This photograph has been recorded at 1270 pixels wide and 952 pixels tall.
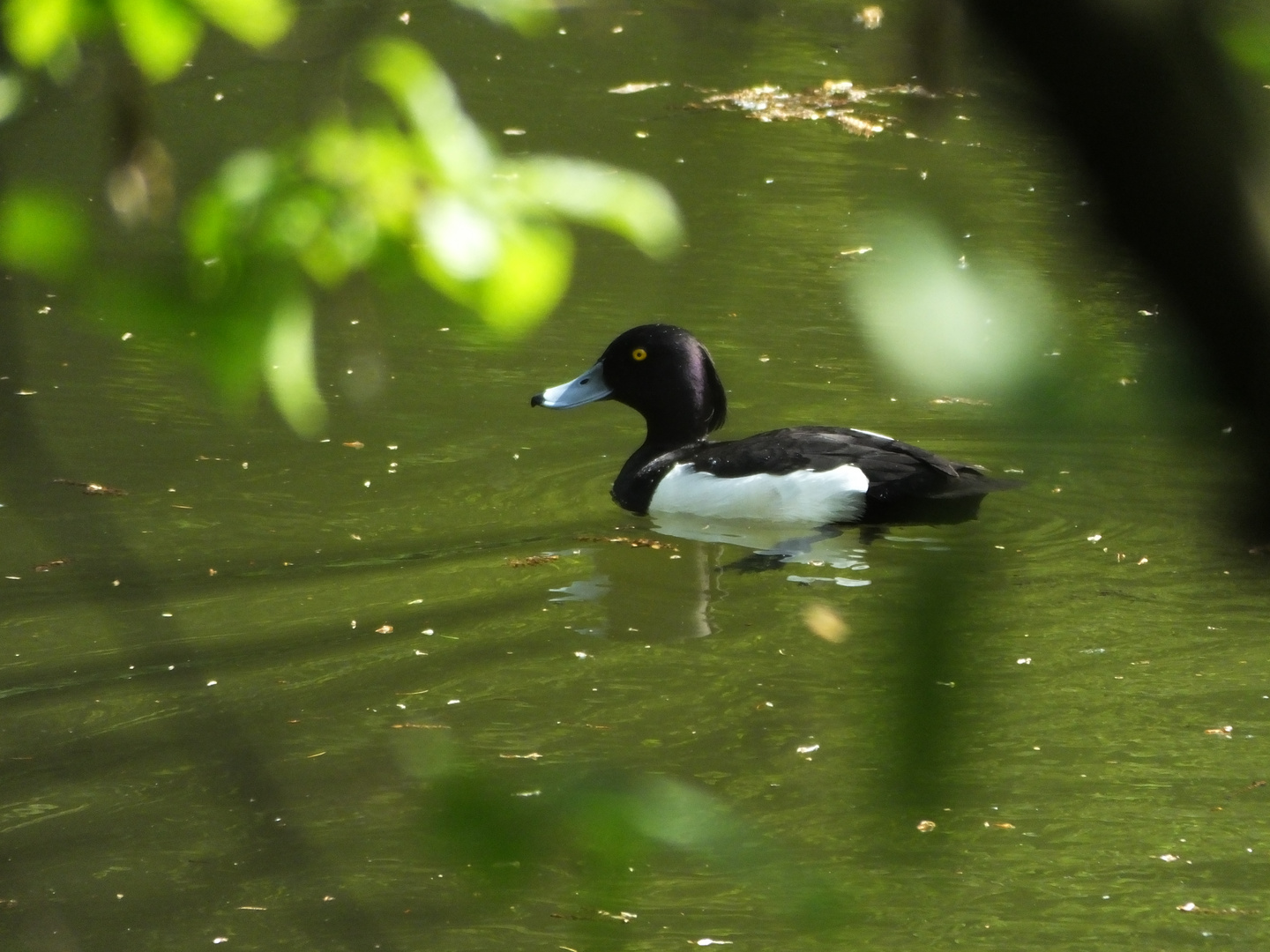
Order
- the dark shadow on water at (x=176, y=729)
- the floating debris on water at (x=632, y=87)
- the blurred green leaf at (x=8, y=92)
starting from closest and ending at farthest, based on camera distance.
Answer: the blurred green leaf at (x=8, y=92), the dark shadow on water at (x=176, y=729), the floating debris on water at (x=632, y=87)

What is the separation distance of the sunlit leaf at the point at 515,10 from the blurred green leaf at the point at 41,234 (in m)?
0.46

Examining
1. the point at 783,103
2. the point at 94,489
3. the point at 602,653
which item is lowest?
the point at 602,653

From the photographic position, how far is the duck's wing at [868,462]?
23.5 feet

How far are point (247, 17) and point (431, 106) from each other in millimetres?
183

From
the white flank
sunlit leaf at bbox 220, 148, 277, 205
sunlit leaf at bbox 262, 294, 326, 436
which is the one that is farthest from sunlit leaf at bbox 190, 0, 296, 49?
the white flank

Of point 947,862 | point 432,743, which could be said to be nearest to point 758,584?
point 432,743

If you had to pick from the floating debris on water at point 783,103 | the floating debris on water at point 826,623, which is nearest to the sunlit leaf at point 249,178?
the floating debris on water at point 826,623

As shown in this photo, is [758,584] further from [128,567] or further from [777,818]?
[128,567]

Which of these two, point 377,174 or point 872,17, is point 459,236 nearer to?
point 377,174

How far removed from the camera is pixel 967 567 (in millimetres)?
1136

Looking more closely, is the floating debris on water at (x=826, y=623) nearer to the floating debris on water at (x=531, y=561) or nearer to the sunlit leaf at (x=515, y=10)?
the floating debris on water at (x=531, y=561)

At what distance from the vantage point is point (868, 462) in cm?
721

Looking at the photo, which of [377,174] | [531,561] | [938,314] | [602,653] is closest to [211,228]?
[377,174]

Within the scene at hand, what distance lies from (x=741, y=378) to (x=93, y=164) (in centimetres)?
606
